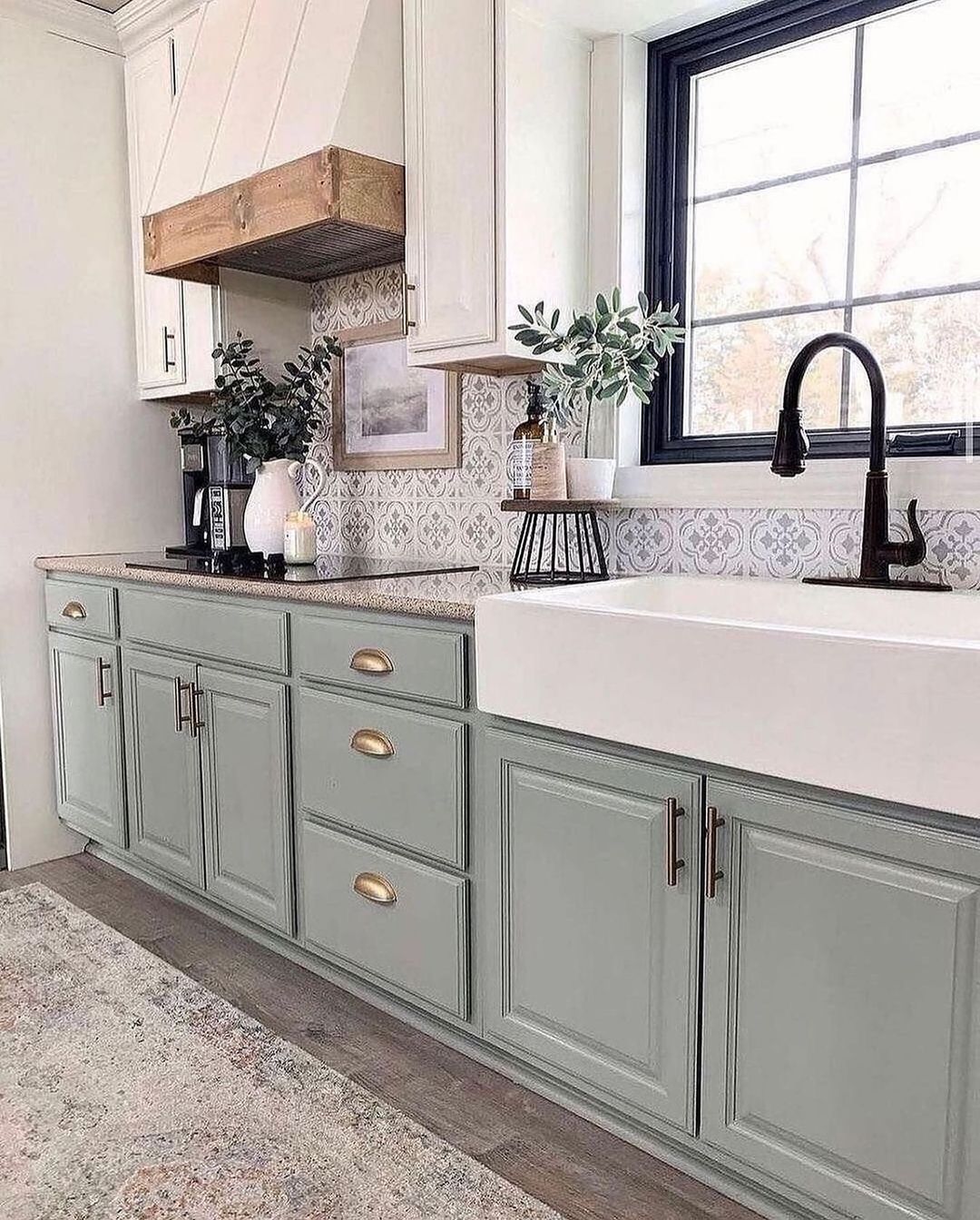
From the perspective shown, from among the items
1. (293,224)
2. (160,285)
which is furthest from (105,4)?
(293,224)

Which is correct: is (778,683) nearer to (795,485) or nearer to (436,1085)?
(795,485)

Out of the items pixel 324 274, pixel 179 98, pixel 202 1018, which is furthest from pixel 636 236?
pixel 202 1018

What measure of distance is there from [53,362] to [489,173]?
1.64 metres

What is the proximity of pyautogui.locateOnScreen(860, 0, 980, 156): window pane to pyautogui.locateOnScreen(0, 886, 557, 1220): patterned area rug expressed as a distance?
2014 mm

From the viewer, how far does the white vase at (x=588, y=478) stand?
217 centimetres

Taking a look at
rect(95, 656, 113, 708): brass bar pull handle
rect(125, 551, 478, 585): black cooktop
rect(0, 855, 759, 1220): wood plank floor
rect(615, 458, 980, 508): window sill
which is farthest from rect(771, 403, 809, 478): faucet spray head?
rect(95, 656, 113, 708): brass bar pull handle

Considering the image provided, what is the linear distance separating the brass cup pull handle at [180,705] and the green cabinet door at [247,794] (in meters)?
0.04

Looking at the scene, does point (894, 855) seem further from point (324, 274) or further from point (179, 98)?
point (179, 98)

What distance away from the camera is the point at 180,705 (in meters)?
2.59

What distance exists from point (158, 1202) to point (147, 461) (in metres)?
2.31

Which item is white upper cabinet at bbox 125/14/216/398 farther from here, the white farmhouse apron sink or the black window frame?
the white farmhouse apron sink

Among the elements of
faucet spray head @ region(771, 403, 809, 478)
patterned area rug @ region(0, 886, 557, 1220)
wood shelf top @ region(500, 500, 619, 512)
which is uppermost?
faucet spray head @ region(771, 403, 809, 478)

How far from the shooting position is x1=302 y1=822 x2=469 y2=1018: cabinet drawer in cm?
193

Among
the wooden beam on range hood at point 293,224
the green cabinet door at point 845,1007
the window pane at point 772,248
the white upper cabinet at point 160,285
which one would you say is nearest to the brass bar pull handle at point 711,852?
the green cabinet door at point 845,1007
